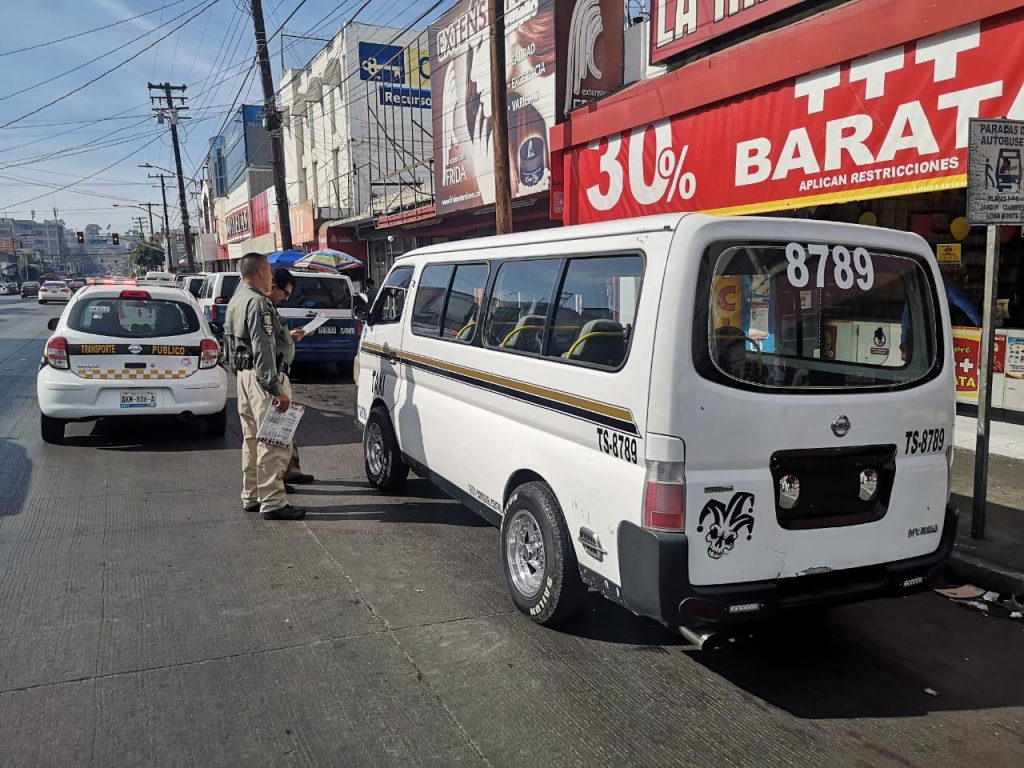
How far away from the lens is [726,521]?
10.8 ft

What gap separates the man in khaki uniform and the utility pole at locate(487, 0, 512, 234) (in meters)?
6.01

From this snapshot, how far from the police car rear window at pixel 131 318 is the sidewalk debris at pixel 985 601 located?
7355 millimetres

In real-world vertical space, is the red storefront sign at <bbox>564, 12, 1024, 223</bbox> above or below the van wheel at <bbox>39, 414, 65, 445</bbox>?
above

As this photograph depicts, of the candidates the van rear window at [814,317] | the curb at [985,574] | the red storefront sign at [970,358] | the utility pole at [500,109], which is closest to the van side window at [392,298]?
the van rear window at [814,317]

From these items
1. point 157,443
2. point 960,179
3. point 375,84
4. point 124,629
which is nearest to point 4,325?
point 375,84

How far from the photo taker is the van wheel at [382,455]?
255 inches

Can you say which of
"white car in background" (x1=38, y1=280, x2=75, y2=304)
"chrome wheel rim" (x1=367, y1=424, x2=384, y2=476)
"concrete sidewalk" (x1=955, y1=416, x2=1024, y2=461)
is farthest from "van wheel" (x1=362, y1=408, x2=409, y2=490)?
"white car in background" (x1=38, y1=280, x2=75, y2=304)

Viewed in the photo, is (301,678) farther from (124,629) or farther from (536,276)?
(536,276)

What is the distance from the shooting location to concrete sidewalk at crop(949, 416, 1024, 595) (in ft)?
16.1

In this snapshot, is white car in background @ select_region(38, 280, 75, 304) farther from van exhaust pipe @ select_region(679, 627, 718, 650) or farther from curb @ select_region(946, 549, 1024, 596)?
van exhaust pipe @ select_region(679, 627, 718, 650)

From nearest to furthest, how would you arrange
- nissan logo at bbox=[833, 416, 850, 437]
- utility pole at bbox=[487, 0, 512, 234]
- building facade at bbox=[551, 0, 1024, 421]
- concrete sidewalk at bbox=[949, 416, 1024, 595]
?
nissan logo at bbox=[833, 416, 850, 437]
concrete sidewalk at bbox=[949, 416, 1024, 595]
building facade at bbox=[551, 0, 1024, 421]
utility pole at bbox=[487, 0, 512, 234]

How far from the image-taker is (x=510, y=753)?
10.1ft

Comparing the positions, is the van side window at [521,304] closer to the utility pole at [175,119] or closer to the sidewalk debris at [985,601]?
the sidewalk debris at [985,601]

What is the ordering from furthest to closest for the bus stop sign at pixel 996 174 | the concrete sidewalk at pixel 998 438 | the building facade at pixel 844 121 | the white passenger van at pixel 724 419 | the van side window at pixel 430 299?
the concrete sidewalk at pixel 998 438, the building facade at pixel 844 121, the van side window at pixel 430 299, the bus stop sign at pixel 996 174, the white passenger van at pixel 724 419
